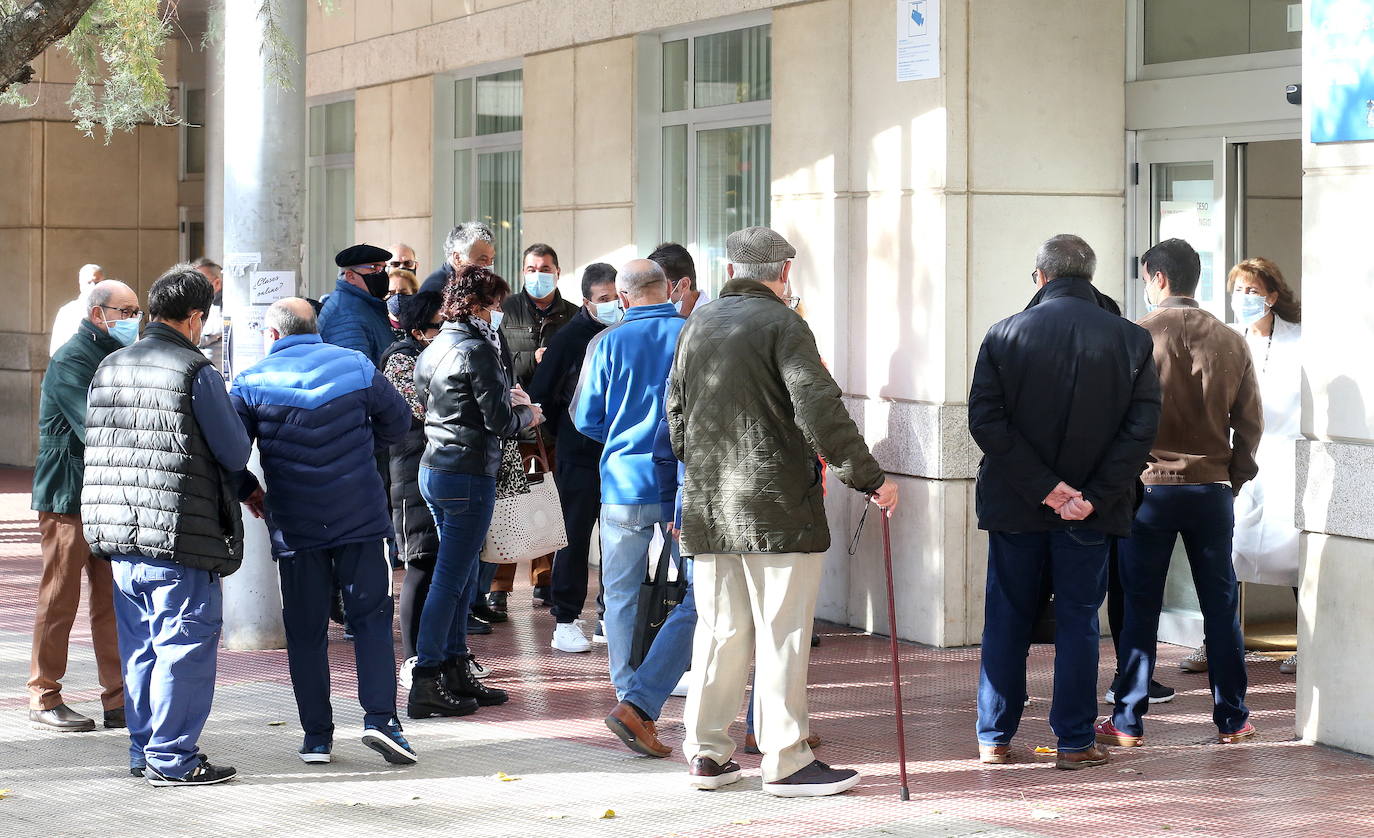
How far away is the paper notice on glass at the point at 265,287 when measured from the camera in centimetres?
947

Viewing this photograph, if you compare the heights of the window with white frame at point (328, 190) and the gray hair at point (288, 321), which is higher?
the window with white frame at point (328, 190)

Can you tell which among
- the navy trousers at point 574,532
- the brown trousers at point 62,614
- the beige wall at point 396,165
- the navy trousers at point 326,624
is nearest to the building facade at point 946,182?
the beige wall at point 396,165

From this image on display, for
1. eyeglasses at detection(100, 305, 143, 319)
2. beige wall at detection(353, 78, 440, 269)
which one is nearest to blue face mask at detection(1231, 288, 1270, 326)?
eyeglasses at detection(100, 305, 143, 319)

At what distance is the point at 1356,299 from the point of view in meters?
7.06

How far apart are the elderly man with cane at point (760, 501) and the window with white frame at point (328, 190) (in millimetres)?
10404

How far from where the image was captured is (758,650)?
21.6 ft

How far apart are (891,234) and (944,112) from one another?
2.45 feet

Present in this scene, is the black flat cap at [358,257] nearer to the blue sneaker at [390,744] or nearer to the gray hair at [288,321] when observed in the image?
the gray hair at [288,321]

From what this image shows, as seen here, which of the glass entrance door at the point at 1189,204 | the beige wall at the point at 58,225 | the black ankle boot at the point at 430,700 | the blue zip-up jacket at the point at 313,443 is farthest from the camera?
the beige wall at the point at 58,225

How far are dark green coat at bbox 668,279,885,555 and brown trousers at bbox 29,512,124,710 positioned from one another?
107 inches

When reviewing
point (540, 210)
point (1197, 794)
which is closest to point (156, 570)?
point (1197, 794)

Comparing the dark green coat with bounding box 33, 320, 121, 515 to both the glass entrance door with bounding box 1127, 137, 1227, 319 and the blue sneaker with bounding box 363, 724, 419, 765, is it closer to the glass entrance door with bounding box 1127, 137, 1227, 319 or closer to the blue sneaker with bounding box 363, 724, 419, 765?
the blue sneaker with bounding box 363, 724, 419, 765

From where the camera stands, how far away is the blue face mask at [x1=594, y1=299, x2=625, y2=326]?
9.42 meters

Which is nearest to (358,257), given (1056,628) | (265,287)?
(265,287)
